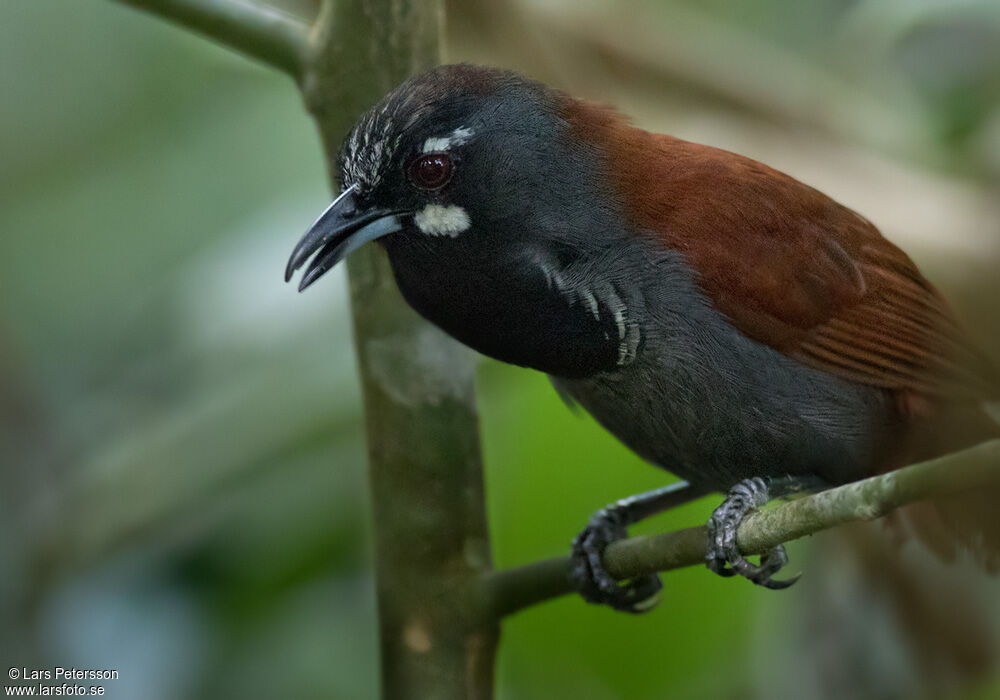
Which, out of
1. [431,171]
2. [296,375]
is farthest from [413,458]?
[296,375]

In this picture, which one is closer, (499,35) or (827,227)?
(827,227)

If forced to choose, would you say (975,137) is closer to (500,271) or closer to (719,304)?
(719,304)

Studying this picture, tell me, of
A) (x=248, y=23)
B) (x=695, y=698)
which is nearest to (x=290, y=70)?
(x=248, y=23)

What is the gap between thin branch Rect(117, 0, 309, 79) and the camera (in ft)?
8.03

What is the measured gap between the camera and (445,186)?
2404mm

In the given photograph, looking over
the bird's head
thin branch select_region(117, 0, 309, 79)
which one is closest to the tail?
the bird's head

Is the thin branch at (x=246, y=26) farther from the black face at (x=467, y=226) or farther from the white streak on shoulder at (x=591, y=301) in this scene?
the white streak on shoulder at (x=591, y=301)

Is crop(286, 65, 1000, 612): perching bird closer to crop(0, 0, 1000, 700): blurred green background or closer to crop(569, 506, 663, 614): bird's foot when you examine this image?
crop(569, 506, 663, 614): bird's foot

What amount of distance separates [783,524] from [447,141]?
3.26ft

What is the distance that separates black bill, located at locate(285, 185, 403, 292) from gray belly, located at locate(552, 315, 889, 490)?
0.56 metres

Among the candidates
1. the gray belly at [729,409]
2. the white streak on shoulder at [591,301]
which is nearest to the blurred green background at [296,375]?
the gray belly at [729,409]

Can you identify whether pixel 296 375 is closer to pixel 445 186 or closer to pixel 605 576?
pixel 605 576

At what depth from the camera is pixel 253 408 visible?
11.8ft

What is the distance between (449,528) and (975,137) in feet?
8.21
